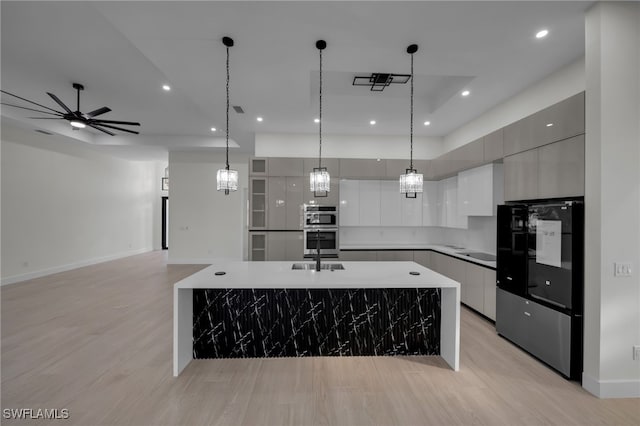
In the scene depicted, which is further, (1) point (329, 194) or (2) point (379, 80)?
(1) point (329, 194)

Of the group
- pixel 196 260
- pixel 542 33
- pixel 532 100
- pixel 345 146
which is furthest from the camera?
pixel 196 260

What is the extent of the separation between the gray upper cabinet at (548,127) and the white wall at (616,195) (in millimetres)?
196

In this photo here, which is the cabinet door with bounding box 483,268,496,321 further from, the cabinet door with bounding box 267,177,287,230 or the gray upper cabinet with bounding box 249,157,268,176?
the gray upper cabinet with bounding box 249,157,268,176

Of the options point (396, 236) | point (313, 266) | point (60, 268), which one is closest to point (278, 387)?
point (313, 266)

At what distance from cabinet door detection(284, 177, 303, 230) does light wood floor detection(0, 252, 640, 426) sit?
247cm

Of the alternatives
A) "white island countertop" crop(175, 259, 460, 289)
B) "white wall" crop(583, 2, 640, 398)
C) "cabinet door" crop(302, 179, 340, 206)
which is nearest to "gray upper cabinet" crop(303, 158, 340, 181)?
"cabinet door" crop(302, 179, 340, 206)

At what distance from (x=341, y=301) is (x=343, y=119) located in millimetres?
3145

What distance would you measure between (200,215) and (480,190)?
690 cm

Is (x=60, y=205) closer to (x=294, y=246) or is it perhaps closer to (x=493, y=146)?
(x=294, y=246)

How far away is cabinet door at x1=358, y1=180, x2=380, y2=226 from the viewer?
544 cm

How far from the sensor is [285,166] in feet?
16.9

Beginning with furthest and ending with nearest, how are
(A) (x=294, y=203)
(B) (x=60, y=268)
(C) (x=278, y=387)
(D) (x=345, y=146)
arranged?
(B) (x=60, y=268) < (D) (x=345, y=146) < (A) (x=294, y=203) < (C) (x=278, y=387)

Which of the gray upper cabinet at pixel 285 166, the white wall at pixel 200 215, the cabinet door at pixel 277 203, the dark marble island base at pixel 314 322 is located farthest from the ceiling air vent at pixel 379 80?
the white wall at pixel 200 215

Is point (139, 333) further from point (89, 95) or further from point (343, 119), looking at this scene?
point (343, 119)
